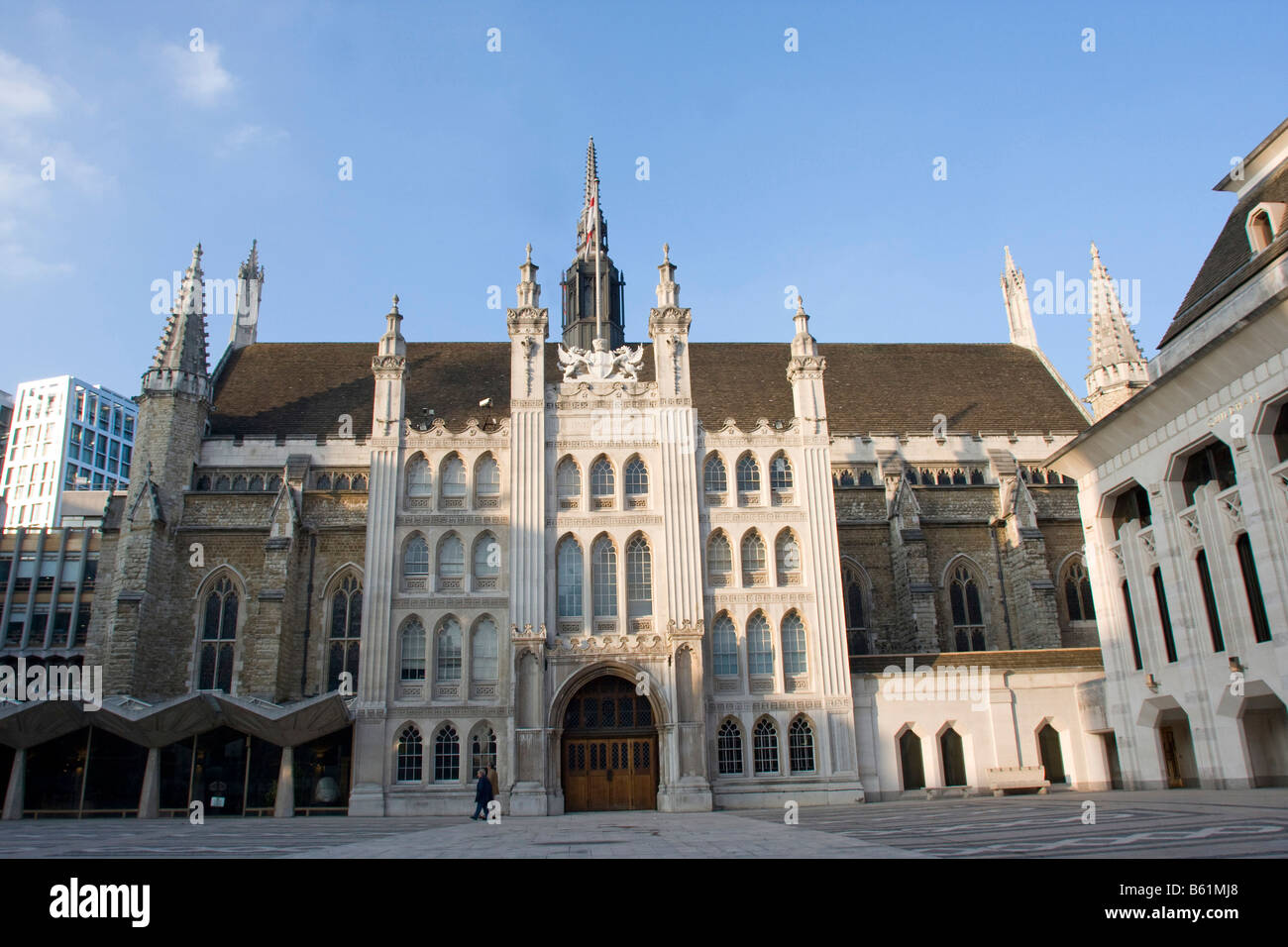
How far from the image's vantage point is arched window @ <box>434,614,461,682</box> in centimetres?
3117

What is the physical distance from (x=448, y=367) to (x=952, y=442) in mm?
23681

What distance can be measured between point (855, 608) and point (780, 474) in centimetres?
823

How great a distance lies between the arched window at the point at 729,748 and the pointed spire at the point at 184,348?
25800 mm

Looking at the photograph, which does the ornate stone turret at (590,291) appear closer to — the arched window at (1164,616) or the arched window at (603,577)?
the arched window at (603,577)

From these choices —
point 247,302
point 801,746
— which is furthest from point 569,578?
point 247,302

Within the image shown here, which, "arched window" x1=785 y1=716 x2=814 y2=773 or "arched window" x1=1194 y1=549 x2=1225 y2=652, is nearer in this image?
"arched window" x1=1194 y1=549 x2=1225 y2=652

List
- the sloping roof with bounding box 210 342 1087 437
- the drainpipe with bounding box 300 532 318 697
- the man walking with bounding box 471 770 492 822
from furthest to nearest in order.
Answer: the sloping roof with bounding box 210 342 1087 437 → the drainpipe with bounding box 300 532 318 697 → the man walking with bounding box 471 770 492 822

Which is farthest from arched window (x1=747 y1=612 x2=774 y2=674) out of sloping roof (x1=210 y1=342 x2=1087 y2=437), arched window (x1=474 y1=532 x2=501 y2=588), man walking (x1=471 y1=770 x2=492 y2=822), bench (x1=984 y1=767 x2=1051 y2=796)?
sloping roof (x1=210 y1=342 x2=1087 y2=437)

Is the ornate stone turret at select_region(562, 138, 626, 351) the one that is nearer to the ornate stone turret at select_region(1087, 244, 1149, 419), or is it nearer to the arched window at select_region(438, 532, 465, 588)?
the arched window at select_region(438, 532, 465, 588)

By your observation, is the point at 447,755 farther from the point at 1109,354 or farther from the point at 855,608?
the point at 1109,354

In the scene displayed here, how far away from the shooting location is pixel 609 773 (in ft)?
99.6

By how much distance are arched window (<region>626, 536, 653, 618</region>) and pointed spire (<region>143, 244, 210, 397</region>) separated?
20.6 m
